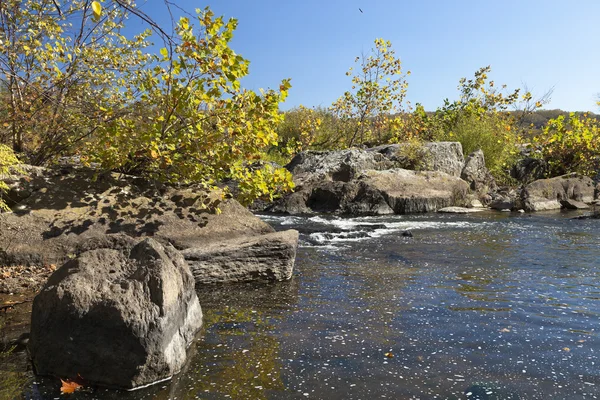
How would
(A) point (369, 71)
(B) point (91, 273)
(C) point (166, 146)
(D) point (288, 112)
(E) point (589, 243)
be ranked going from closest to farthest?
(B) point (91, 273) → (C) point (166, 146) → (E) point (589, 243) → (A) point (369, 71) → (D) point (288, 112)

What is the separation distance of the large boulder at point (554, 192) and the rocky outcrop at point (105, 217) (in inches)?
441

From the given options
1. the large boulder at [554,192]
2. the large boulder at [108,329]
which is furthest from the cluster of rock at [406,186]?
the large boulder at [108,329]

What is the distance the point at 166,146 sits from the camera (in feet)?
21.3

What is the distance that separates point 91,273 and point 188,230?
2730 millimetres

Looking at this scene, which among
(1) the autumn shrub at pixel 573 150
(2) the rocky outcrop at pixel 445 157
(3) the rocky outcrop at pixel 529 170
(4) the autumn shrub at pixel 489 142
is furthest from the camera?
(3) the rocky outcrop at pixel 529 170

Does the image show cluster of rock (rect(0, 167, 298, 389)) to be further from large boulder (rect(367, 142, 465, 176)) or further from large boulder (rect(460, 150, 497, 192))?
large boulder (rect(460, 150, 497, 192))

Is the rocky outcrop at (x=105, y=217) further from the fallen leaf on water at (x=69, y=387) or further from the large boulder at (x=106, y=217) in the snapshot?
the fallen leaf on water at (x=69, y=387)

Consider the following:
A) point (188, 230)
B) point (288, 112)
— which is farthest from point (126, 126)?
point (288, 112)

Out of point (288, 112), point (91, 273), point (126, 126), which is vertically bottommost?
point (91, 273)

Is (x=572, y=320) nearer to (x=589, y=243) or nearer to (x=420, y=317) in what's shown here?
(x=420, y=317)

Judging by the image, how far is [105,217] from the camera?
637 cm

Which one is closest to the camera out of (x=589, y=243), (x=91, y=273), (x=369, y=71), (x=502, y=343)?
(x=91, y=273)

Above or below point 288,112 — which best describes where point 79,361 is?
below

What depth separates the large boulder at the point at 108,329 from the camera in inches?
133
